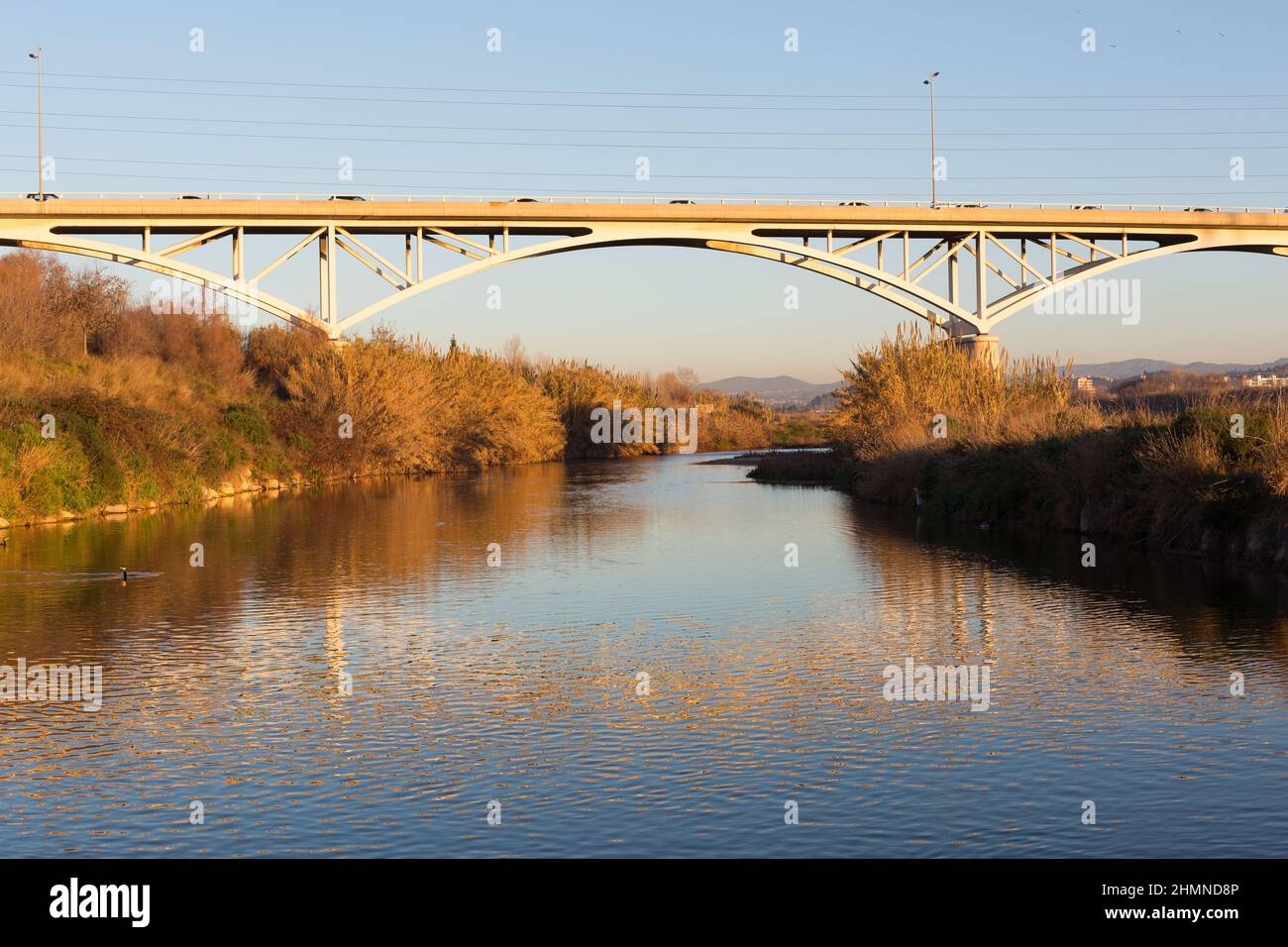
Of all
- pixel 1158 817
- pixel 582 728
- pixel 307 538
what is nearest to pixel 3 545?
pixel 307 538

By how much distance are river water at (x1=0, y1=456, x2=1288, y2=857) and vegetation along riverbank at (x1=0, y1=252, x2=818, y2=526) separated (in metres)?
10.5

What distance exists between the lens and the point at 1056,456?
30.3 metres

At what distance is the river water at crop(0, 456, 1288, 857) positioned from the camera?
9102 millimetres

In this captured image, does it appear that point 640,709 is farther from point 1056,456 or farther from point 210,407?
point 210,407

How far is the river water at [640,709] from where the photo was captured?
910 centimetres

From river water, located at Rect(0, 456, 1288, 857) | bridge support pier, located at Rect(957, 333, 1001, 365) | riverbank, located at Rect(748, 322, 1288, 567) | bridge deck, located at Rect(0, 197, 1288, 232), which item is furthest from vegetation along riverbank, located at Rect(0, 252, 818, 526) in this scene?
bridge support pier, located at Rect(957, 333, 1001, 365)

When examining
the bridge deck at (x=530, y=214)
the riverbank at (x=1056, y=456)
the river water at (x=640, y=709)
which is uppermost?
the bridge deck at (x=530, y=214)

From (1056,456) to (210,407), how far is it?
2948 cm

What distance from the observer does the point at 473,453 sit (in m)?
67.9

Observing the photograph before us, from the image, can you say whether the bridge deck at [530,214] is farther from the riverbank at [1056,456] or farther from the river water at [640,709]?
the river water at [640,709]

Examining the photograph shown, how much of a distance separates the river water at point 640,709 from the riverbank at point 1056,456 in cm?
118

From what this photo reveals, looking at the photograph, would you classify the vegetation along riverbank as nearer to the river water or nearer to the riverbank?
the river water

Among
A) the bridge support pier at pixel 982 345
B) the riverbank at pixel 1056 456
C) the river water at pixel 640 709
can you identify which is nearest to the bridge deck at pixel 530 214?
the bridge support pier at pixel 982 345
